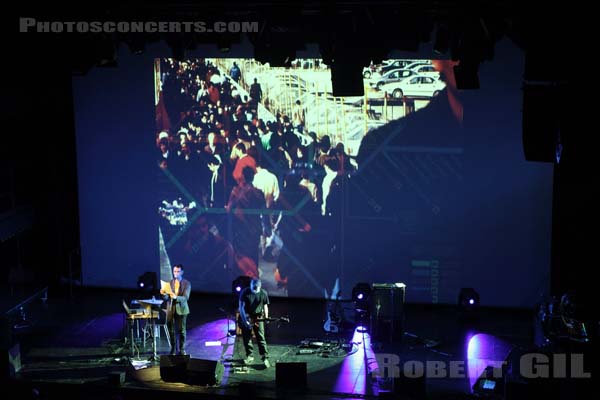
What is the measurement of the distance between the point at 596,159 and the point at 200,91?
24.0ft

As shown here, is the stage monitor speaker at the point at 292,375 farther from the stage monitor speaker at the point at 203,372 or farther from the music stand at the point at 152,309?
the music stand at the point at 152,309

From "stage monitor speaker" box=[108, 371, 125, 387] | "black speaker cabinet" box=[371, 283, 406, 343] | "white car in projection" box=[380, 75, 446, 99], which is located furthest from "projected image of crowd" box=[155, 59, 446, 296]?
"stage monitor speaker" box=[108, 371, 125, 387]

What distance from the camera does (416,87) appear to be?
13.5 meters

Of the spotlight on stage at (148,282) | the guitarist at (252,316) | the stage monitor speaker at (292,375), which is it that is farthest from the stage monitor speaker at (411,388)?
the spotlight on stage at (148,282)

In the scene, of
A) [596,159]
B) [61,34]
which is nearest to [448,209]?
[596,159]

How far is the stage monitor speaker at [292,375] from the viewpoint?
1073 centimetres

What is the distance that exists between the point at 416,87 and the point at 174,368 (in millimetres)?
5728

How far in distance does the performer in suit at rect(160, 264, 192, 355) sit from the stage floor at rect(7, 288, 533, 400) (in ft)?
1.44

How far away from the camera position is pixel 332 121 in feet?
45.2

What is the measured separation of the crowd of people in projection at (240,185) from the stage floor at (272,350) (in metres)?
0.64

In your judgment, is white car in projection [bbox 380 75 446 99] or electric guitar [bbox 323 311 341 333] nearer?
electric guitar [bbox 323 311 341 333]

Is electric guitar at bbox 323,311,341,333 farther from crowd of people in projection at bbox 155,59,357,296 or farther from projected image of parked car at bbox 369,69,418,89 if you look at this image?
projected image of parked car at bbox 369,69,418,89

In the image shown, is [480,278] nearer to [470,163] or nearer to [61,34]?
[470,163]

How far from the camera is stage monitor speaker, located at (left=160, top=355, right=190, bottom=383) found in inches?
430
